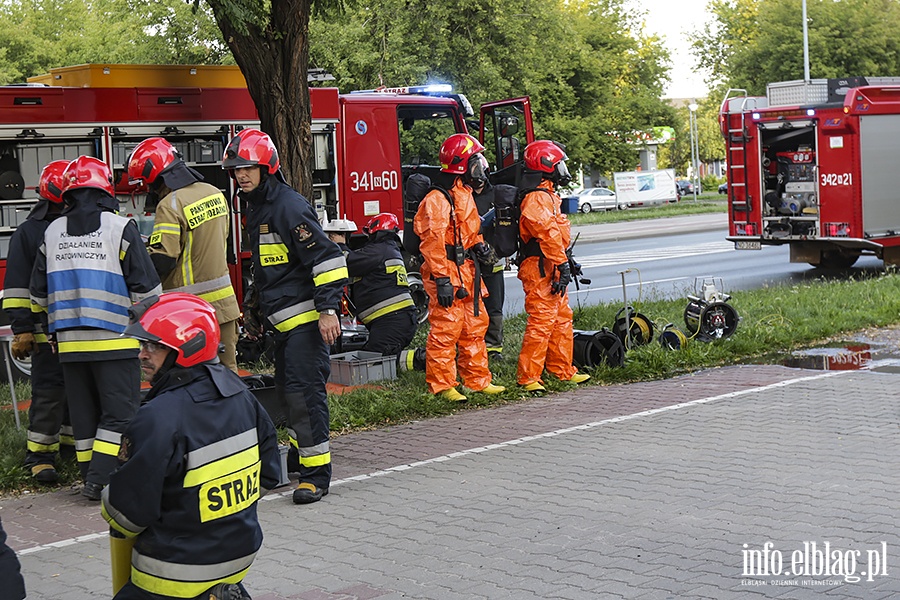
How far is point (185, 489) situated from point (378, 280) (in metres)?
7.38

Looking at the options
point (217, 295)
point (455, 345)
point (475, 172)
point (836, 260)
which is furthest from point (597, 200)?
point (217, 295)

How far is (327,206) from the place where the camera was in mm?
13344

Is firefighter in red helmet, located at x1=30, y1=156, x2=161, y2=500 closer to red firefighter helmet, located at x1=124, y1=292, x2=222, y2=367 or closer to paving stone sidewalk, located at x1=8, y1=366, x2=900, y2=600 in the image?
paving stone sidewalk, located at x1=8, y1=366, x2=900, y2=600

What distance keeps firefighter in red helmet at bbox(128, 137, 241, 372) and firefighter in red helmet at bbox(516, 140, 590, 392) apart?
9.47 ft

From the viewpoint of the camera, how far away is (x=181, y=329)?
3.70 m

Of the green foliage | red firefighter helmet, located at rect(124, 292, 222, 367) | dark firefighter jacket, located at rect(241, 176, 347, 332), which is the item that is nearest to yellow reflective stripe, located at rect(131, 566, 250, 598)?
red firefighter helmet, located at rect(124, 292, 222, 367)

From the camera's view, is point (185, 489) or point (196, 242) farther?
point (196, 242)

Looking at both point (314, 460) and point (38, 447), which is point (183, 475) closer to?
point (314, 460)

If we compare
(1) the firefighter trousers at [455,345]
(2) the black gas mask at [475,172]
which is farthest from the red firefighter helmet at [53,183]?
(2) the black gas mask at [475,172]

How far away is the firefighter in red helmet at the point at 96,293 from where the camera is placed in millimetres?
6961

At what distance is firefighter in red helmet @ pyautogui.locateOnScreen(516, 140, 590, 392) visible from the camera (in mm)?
9672

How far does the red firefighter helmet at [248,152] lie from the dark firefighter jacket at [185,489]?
3248mm

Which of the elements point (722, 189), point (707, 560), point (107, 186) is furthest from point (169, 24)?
point (722, 189)

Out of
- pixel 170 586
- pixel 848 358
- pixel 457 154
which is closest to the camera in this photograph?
pixel 170 586
